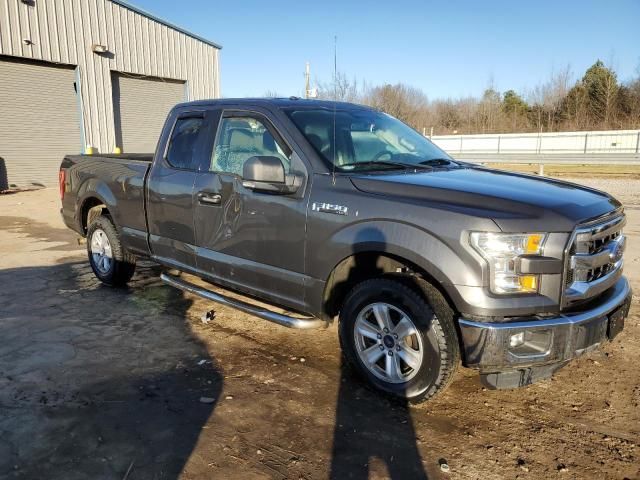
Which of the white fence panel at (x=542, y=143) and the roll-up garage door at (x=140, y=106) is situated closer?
the roll-up garage door at (x=140, y=106)

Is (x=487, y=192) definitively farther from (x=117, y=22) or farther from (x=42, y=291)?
(x=117, y=22)

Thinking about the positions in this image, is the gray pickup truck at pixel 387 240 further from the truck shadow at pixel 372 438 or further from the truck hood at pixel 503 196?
the truck shadow at pixel 372 438

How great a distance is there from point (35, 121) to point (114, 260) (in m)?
12.9

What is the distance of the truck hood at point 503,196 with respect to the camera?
2879 millimetres

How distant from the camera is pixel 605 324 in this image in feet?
10.1

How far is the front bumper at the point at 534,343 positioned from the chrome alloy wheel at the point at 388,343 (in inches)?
14.5

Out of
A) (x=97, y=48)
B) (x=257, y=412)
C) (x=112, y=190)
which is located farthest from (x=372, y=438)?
(x=97, y=48)

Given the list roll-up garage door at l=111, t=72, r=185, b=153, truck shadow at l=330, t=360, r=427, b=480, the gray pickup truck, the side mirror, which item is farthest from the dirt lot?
roll-up garage door at l=111, t=72, r=185, b=153

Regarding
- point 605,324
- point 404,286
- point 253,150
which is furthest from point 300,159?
point 605,324

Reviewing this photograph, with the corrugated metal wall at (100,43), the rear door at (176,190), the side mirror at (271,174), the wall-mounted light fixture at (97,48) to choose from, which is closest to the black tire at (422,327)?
the side mirror at (271,174)

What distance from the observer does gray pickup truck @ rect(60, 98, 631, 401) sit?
2.89 m

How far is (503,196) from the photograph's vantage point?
3.04 m

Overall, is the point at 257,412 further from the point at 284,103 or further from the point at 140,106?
the point at 140,106

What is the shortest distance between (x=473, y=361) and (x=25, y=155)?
55.1 ft
